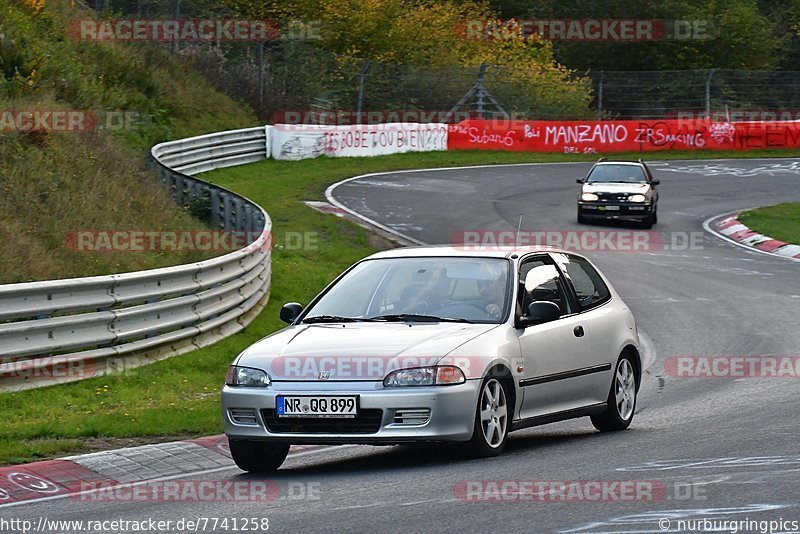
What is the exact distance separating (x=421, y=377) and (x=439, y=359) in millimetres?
171

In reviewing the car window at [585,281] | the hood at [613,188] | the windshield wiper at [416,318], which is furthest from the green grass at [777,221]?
the windshield wiper at [416,318]

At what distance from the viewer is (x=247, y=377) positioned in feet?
29.3

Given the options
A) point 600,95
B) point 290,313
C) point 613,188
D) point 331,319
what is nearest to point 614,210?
point 613,188

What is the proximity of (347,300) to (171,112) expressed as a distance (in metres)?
29.0

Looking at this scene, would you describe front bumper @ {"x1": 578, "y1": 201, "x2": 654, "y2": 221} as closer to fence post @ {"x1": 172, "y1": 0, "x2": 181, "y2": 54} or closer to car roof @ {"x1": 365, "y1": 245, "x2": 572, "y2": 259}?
fence post @ {"x1": 172, "y1": 0, "x2": 181, "y2": 54}

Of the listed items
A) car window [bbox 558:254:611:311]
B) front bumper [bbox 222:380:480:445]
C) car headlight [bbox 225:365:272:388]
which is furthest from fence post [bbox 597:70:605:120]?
front bumper [bbox 222:380:480:445]

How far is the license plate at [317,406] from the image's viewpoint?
8.59 metres

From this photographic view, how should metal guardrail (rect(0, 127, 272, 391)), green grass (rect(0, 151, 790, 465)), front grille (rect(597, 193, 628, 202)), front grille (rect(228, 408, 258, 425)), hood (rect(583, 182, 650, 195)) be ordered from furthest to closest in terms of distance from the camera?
hood (rect(583, 182, 650, 195)), front grille (rect(597, 193, 628, 202)), metal guardrail (rect(0, 127, 272, 391)), green grass (rect(0, 151, 790, 465)), front grille (rect(228, 408, 258, 425))

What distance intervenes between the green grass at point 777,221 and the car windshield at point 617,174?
2.66m

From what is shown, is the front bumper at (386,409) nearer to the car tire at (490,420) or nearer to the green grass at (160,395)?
the car tire at (490,420)

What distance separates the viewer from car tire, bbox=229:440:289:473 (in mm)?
9031

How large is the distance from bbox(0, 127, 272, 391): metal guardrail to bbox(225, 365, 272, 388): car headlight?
11.8 ft

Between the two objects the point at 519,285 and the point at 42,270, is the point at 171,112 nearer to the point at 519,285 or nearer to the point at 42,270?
the point at 42,270

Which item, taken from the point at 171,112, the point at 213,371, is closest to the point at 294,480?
the point at 213,371
